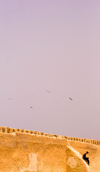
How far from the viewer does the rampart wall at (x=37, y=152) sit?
901cm

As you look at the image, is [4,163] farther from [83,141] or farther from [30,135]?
[83,141]

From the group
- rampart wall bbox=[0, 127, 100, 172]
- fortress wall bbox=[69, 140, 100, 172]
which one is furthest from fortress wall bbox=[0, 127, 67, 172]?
fortress wall bbox=[69, 140, 100, 172]

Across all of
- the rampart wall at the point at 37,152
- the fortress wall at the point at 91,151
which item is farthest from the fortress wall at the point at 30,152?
the fortress wall at the point at 91,151

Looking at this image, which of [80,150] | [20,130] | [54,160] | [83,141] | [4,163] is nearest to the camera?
[4,163]

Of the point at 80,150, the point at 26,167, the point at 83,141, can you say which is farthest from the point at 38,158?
the point at 83,141

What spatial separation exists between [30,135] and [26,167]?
957 millimetres

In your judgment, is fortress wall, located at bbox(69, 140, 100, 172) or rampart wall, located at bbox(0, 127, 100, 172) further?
fortress wall, located at bbox(69, 140, 100, 172)

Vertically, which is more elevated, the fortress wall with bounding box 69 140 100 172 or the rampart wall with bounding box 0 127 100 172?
the fortress wall with bounding box 69 140 100 172

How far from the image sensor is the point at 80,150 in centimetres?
1287

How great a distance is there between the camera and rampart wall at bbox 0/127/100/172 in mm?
9008

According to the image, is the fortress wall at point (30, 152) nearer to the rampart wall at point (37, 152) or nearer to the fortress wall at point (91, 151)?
the rampart wall at point (37, 152)

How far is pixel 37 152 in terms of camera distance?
1014 centimetres

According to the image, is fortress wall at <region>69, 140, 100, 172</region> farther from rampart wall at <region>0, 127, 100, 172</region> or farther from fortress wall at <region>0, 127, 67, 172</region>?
fortress wall at <region>0, 127, 67, 172</region>

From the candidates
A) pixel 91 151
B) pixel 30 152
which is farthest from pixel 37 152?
pixel 91 151
